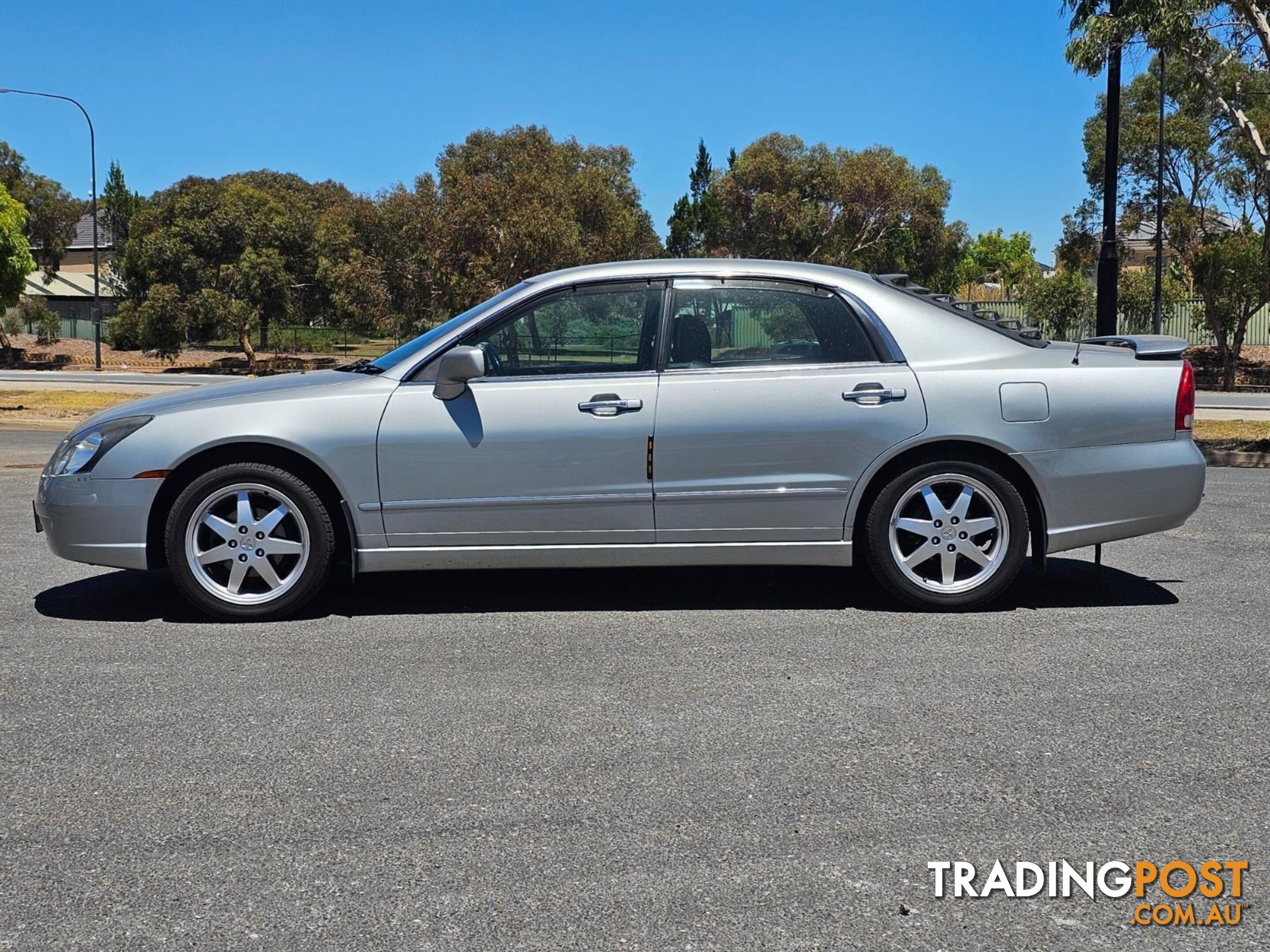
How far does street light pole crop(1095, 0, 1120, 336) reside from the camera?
15750 millimetres

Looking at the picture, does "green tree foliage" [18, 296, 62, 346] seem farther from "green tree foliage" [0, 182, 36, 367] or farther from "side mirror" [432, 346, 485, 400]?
"side mirror" [432, 346, 485, 400]

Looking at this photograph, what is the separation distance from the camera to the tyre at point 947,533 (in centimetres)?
598

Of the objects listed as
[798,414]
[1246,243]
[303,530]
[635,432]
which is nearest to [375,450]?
[303,530]

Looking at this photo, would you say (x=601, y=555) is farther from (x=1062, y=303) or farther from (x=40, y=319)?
(x=40, y=319)

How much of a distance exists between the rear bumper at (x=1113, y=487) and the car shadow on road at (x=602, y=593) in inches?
16.6

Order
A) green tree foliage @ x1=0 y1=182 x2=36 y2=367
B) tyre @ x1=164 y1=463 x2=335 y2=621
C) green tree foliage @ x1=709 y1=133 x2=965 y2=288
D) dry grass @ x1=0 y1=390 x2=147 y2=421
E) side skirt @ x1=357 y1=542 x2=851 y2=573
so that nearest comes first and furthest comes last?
tyre @ x1=164 y1=463 x2=335 y2=621 < side skirt @ x1=357 y1=542 x2=851 y2=573 < dry grass @ x1=0 y1=390 x2=147 y2=421 < green tree foliage @ x1=0 y1=182 x2=36 y2=367 < green tree foliage @ x1=709 y1=133 x2=965 y2=288

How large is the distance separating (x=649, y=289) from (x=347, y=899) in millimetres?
3693

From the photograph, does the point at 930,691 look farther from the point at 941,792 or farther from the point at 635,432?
the point at 635,432

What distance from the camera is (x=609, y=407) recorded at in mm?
5930

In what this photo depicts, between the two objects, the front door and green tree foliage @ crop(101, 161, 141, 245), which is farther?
green tree foliage @ crop(101, 161, 141, 245)

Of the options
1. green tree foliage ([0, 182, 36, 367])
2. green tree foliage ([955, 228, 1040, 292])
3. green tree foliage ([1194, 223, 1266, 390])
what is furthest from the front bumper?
green tree foliage ([955, 228, 1040, 292])

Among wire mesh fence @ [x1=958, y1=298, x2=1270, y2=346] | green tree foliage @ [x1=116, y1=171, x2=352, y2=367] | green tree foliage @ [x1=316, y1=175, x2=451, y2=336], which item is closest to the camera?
wire mesh fence @ [x1=958, y1=298, x2=1270, y2=346]

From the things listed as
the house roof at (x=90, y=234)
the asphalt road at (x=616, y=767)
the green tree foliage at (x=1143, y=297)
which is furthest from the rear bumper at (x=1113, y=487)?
the house roof at (x=90, y=234)

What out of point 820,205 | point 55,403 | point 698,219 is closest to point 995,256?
point 698,219
